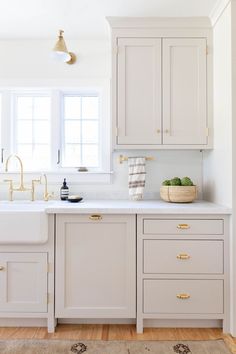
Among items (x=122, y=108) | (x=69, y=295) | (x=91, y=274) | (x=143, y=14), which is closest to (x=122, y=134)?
(x=122, y=108)

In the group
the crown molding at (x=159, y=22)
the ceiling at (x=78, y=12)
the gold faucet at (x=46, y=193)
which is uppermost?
the ceiling at (x=78, y=12)

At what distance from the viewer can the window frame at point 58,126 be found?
2836 millimetres

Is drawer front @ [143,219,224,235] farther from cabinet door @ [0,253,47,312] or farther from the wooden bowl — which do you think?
cabinet door @ [0,253,47,312]

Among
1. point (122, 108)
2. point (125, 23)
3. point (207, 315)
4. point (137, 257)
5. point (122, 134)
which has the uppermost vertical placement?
point (125, 23)

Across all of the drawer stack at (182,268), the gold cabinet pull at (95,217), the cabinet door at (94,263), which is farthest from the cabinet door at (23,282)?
the drawer stack at (182,268)

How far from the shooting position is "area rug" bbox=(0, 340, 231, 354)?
1950 mm

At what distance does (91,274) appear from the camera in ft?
7.22

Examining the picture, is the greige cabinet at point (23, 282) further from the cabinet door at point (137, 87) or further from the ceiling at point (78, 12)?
the ceiling at point (78, 12)

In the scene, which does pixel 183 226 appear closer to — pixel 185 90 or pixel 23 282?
pixel 185 90

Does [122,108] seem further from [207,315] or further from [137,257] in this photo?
[207,315]

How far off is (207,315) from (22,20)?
2722 millimetres

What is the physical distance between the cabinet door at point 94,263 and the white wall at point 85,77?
658 millimetres

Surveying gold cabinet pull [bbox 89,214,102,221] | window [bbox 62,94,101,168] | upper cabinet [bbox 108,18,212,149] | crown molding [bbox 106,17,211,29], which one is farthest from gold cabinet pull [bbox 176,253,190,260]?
crown molding [bbox 106,17,211,29]

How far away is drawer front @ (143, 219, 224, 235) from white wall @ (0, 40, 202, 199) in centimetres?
65
